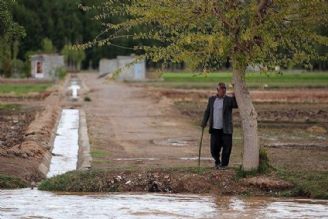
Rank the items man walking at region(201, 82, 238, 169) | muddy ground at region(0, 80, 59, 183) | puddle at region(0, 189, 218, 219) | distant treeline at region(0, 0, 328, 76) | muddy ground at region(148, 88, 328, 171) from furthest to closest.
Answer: distant treeline at region(0, 0, 328, 76) → muddy ground at region(148, 88, 328, 171) → muddy ground at region(0, 80, 59, 183) → man walking at region(201, 82, 238, 169) → puddle at region(0, 189, 218, 219)

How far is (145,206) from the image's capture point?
47.3 feet

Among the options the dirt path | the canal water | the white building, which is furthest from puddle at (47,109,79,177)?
the white building

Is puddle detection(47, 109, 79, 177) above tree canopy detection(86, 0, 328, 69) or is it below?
below

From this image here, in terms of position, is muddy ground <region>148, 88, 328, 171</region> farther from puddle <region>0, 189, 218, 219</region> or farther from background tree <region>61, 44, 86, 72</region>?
background tree <region>61, 44, 86, 72</region>

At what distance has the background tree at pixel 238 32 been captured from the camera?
16.7m

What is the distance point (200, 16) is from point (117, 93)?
4592 centimetres

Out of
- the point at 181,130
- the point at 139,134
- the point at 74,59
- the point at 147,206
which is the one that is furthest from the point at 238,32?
the point at 74,59

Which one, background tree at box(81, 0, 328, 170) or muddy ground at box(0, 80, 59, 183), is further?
muddy ground at box(0, 80, 59, 183)

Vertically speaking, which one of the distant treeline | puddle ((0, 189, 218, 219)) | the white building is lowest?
puddle ((0, 189, 218, 219))

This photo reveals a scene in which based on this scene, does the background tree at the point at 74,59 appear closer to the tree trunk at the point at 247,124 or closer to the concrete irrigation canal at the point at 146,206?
the tree trunk at the point at 247,124

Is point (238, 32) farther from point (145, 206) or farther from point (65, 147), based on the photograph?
point (65, 147)

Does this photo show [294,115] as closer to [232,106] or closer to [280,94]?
[280,94]

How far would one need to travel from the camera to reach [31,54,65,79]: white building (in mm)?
93125

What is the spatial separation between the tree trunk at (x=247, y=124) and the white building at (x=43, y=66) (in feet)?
249
